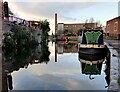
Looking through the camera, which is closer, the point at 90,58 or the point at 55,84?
the point at 55,84

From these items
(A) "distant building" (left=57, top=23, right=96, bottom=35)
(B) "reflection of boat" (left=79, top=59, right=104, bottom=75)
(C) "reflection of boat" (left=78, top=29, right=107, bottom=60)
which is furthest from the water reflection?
(A) "distant building" (left=57, top=23, right=96, bottom=35)

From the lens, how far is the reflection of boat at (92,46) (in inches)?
1047

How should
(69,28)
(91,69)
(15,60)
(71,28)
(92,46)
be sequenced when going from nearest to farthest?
(91,69) → (15,60) → (92,46) → (71,28) → (69,28)

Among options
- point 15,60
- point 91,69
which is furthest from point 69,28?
point 91,69

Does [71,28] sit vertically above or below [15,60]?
above

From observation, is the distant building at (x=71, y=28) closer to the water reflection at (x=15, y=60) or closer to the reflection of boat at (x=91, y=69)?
the water reflection at (x=15, y=60)

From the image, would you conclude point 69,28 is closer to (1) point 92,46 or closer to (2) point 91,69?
(1) point 92,46

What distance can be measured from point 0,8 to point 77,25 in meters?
95.6

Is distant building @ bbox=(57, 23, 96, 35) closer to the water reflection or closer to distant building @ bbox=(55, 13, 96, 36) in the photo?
distant building @ bbox=(55, 13, 96, 36)

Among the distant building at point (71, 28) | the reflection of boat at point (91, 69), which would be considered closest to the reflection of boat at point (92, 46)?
the reflection of boat at point (91, 69)

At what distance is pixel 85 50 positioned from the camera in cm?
2719

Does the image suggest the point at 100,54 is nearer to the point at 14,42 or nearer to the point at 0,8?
the point at 14,42

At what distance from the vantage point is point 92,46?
2702 cm

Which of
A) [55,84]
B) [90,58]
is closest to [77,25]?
[90,58]
